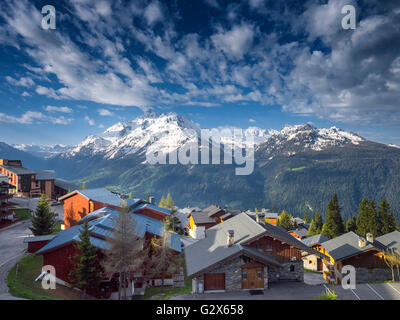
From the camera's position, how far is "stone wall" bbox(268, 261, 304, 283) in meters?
28.5

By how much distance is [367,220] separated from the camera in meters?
68.1

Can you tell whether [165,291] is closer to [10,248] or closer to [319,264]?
[10,248]

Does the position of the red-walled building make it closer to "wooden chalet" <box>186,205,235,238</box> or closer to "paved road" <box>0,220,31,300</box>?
"paved road" <box>0,220,31,300</box>

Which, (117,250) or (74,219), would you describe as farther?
(74,219)

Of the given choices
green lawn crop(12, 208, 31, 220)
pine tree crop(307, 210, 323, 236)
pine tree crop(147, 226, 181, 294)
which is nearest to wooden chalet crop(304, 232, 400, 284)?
pine tree crop(147, 226, 181, 294)

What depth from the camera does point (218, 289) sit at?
25172 millimetres

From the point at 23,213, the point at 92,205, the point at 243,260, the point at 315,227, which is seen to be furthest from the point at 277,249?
the point at 315,227

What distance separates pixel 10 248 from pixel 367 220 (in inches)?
3305

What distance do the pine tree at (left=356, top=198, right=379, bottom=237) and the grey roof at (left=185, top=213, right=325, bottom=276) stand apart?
49347mm

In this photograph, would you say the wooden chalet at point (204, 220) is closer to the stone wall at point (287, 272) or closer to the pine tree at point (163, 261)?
the pine tree at point (163, 261)

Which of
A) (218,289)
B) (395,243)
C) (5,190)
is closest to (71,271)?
(218,289)
